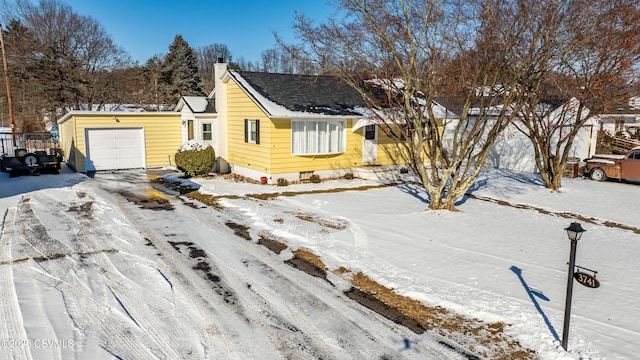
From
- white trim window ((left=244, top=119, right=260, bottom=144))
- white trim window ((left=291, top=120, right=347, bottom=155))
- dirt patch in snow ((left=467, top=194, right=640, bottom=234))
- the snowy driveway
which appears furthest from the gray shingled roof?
the snowy driveway

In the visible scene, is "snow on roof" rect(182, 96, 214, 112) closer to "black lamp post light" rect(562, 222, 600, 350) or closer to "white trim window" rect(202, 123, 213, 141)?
"white trim window" rect(202, 123, 213, 141)

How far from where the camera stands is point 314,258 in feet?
25.0

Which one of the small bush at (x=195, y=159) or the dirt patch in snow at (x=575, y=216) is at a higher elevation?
the small bush at (x=195, y=159)

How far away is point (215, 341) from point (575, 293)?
5.33 metres

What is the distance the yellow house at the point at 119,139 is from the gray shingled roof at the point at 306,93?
5.74 metres

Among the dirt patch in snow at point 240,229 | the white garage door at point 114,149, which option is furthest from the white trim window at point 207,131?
the dirt patch in snow at point 240,229

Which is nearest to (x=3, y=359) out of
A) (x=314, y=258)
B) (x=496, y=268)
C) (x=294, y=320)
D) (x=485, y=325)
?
(x=294, y=320)

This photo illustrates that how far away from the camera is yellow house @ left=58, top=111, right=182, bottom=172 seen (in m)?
18.3

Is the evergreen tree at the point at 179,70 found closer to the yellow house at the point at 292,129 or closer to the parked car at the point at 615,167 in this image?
the yellow house at the point at 292,129

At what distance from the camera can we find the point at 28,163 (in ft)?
54.4

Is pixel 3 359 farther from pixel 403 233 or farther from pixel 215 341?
pixel 403 233

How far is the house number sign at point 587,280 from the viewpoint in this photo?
638 centimetres

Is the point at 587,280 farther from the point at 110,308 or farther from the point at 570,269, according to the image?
the point at 110,308

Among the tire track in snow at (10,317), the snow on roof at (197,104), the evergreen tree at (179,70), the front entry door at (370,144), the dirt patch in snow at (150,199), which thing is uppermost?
the evergreen tree at (179,70)
